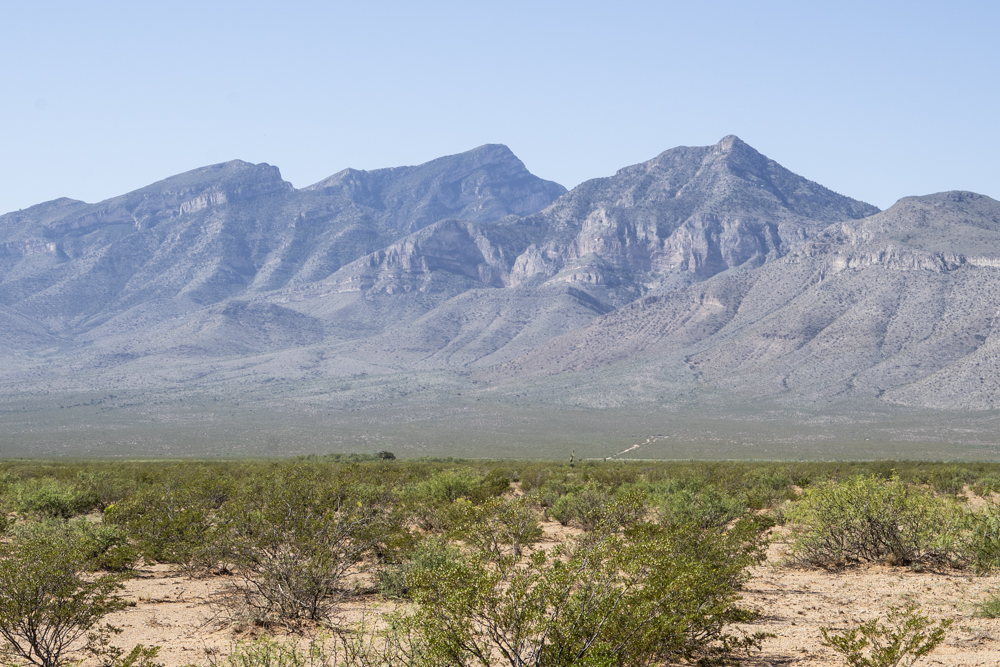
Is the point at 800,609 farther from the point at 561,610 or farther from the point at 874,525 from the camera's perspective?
the point at 561,610

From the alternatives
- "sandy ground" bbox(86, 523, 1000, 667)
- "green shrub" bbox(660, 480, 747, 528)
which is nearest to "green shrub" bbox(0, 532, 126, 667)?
"sandy ground" bbox(86, 523, 1000, 667)

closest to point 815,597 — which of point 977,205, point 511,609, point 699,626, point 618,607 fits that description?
point 699,626

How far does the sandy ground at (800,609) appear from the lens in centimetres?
1087

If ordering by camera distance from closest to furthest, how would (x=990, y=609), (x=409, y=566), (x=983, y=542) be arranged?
(x=990, y=609) < (x=409, y=566) < (x=983, y=542)

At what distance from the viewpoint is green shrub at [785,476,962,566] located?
625 inches

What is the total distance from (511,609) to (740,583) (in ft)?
24.9

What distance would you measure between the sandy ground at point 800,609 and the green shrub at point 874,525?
50cm

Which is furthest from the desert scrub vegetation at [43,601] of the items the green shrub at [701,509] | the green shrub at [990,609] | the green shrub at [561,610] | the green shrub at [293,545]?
the green shrub at [701,509]

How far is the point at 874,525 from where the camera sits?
16.3 metres

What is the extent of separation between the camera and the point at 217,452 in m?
77.3

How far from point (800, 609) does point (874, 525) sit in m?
4.04

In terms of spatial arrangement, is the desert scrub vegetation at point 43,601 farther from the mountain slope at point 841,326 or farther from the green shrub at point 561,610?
the mountain slope at point 841,326

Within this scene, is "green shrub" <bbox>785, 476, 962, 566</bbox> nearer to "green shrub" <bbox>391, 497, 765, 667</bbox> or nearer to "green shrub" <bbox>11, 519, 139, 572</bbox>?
"green shrub" <bbox>391, 497, 765, 667</bbox>

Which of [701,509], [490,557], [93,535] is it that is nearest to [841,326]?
[701,509]
